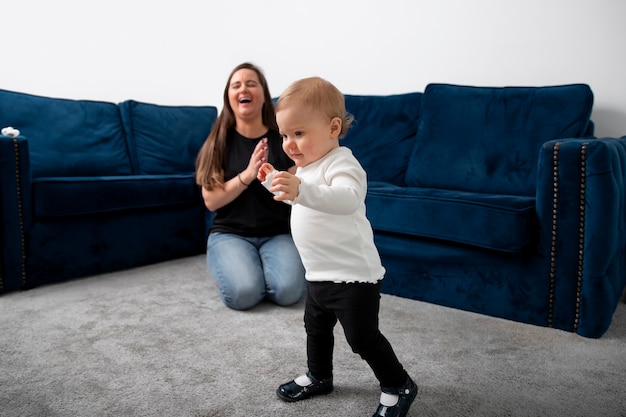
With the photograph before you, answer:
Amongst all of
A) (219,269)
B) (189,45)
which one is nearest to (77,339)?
(219,269)

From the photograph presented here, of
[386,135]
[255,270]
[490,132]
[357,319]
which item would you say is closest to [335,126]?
[357,319]

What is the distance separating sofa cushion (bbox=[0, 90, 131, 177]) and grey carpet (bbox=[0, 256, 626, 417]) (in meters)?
0.77

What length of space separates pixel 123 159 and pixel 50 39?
3.40 feet

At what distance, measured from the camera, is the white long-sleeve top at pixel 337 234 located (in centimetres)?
109

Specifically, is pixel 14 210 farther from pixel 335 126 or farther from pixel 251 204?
pixel 335 126

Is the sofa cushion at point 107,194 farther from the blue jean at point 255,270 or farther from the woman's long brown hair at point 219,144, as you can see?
the blue jean at point 255,270

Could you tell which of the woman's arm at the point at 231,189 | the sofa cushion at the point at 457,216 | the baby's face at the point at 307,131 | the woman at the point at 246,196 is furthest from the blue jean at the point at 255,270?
the baby's face at the point at 307,131

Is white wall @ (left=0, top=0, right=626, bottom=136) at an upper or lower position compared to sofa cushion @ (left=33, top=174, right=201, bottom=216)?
upper

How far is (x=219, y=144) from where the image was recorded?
7.12 ft

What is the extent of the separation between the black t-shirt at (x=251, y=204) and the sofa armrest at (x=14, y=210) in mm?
788

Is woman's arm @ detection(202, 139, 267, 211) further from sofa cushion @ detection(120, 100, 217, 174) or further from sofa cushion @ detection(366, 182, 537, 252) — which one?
sofa cushion @ detection(120, 100, 217, 174)

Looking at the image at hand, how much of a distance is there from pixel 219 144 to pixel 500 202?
1139mm

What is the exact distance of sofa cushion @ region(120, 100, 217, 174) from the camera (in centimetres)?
297

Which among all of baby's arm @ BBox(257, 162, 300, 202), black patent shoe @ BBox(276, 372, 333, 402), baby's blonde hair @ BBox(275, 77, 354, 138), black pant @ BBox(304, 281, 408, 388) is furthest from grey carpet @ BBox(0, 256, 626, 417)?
baby's blonde hair @ BBox(275, 77, 354, 138)
